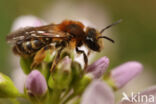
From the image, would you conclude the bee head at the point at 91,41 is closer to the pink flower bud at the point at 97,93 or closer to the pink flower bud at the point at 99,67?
the pink flower bud at the point at 99,67

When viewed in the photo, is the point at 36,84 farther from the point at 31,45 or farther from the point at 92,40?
the point at 92,40

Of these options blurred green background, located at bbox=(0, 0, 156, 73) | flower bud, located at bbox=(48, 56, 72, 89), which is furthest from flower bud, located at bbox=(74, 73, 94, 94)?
blurred green background, located at bbox=(0, 0, 156, 73)

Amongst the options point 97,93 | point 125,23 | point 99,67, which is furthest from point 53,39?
point 125,23

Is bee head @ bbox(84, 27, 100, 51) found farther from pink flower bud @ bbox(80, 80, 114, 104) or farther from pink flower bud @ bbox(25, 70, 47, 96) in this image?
pink flower bud @ bbox(80, 80, 114, 104)

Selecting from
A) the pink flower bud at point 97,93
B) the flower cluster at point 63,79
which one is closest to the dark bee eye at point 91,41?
the flower cluster at point 63,79

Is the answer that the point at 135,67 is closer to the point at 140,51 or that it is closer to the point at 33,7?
the point at 140,51

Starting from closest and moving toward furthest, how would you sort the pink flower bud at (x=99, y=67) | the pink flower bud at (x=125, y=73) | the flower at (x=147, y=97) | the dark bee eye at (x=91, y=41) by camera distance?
the flower at (x=147, y=97), the pink flower bud at (x=99, y=67), the dark bee eye at (x=91, y=41), the pink flower bud at (x=125, y=73)
